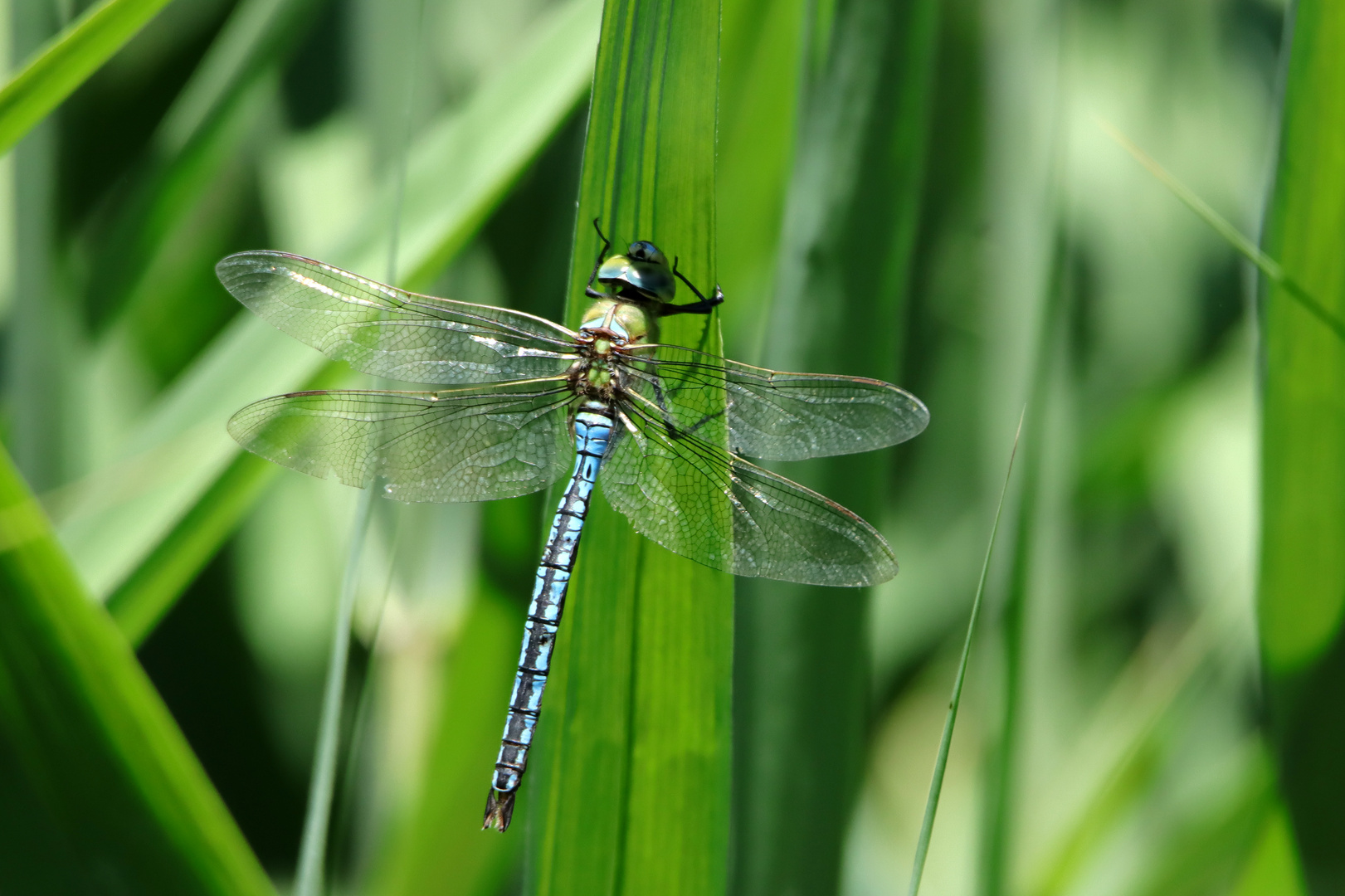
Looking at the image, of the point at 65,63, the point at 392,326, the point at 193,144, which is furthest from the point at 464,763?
the point at 193,144

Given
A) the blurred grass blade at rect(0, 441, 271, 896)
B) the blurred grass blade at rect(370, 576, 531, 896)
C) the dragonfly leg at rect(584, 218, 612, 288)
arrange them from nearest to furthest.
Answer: the blurred grass blade at rect(0, 441, 271, 896), the dragonfly leg at rect(584, 218, 612, 288), the blurred grass blade at rect(370, 576, 531, 896)

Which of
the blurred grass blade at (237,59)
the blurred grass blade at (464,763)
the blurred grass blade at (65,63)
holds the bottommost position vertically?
the blurred grass blade at (464,763)

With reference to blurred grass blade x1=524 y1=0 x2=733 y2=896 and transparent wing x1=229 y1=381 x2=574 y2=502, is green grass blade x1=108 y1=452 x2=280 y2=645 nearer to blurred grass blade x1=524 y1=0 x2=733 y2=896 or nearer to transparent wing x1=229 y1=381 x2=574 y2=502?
transparent wing x1=229 y1=381 x2=574 y2=502

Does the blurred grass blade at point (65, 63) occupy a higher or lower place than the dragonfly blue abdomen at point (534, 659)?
higher

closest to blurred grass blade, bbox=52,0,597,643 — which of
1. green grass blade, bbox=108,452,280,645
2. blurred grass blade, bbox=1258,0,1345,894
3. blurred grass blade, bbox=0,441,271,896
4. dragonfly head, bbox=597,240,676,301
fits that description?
green grass blade, bbox=108,452,280,645

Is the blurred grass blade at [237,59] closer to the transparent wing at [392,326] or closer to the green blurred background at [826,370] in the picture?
the green blurred background at [826,370]

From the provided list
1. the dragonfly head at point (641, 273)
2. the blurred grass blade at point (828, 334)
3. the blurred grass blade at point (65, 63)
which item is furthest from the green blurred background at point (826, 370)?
the blurred grass blade at point (65, 63)

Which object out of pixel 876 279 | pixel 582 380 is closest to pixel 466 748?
pixel 582 380
